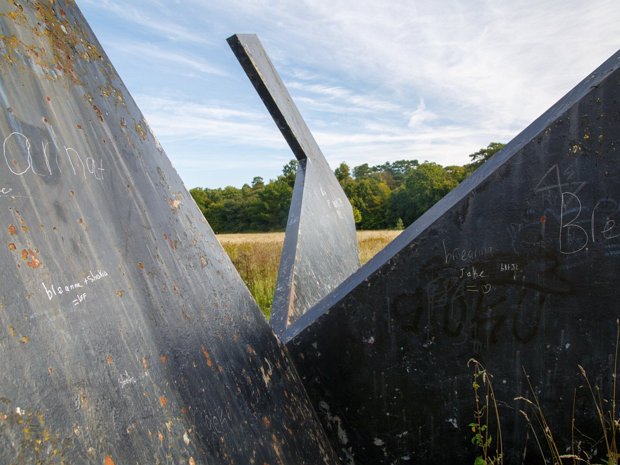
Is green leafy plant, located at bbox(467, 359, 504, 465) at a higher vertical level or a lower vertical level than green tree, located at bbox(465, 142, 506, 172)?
lower

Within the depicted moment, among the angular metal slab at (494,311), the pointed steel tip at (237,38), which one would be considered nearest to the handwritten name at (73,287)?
the angular metal slab at (494,311)

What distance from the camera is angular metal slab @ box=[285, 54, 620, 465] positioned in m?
2.19

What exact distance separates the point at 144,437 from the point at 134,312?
0.35 metres

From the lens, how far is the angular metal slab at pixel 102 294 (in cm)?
101

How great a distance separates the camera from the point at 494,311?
7.57 ft

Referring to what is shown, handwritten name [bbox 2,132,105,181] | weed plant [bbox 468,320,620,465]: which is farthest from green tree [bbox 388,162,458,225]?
handwritten name [bbox 2,132,105,181]

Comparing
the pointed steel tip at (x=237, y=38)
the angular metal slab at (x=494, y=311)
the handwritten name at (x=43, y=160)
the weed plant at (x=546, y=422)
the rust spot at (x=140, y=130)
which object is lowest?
the weed plant at (x=546, y=422)

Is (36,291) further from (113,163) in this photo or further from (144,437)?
(113,163)

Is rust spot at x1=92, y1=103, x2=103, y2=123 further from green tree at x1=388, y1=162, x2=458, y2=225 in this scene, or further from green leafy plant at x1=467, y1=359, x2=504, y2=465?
green tree at x1=388, y1=162, x2=458, y2=225

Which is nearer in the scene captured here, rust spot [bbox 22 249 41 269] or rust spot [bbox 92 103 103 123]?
rust spot [bbox 22 249 41 269]

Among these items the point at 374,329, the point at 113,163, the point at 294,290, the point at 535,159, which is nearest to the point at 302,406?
the point at 374,329

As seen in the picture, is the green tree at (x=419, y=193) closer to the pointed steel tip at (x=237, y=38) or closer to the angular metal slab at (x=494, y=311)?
the pointed steel tip at (x=237, y=38)

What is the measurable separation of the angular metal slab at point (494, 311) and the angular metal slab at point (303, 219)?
0.59 metres

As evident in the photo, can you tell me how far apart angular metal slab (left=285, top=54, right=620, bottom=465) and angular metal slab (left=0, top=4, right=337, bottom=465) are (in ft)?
1.71
